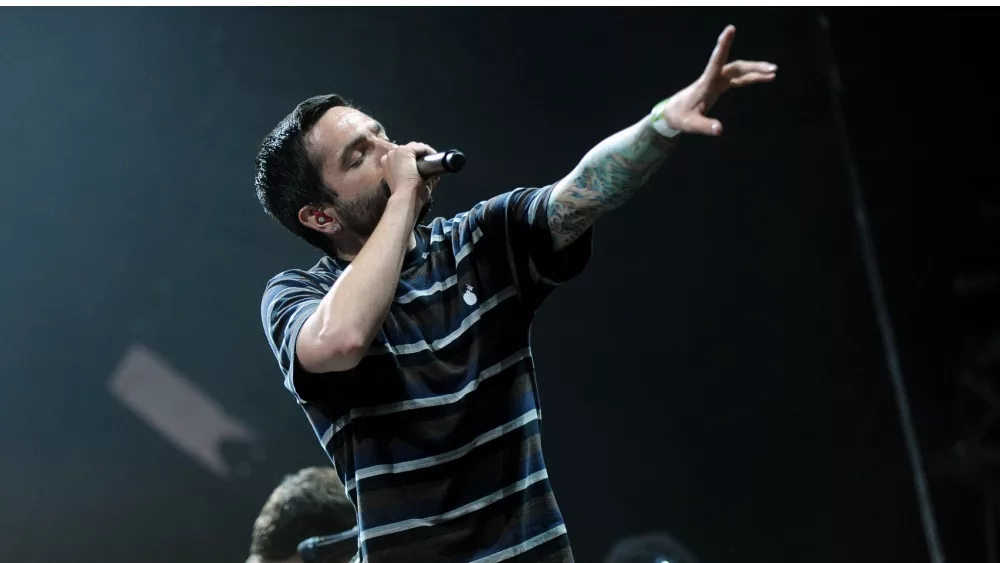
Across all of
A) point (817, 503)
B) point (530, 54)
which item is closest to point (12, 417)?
point (530, 54)

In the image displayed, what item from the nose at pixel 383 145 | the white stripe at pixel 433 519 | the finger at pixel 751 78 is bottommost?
the white stripe at pixel 433 519

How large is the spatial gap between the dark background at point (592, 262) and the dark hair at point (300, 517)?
23.1 inches

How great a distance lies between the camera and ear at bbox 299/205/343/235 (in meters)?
1.41

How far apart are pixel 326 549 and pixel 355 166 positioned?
0.84 m

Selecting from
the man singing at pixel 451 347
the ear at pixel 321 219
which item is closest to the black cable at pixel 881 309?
the man singing at pixel 451 347

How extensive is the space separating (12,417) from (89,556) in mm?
433

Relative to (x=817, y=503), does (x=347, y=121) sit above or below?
above

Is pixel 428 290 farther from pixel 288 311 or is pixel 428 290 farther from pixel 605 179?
pixel 605 179

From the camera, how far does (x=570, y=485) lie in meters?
2.68

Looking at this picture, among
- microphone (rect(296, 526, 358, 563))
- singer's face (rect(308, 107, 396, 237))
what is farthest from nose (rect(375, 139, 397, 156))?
microphone (rect(296, 526, 358, 563))

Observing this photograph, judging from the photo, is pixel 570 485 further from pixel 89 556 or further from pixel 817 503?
pixel 89 556

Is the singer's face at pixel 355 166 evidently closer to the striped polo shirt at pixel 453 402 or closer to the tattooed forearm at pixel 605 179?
the striped polo shirt at pixel 453 402

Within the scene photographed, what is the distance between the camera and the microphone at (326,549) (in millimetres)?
1795

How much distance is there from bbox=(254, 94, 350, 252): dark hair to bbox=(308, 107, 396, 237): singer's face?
0.06 ft
